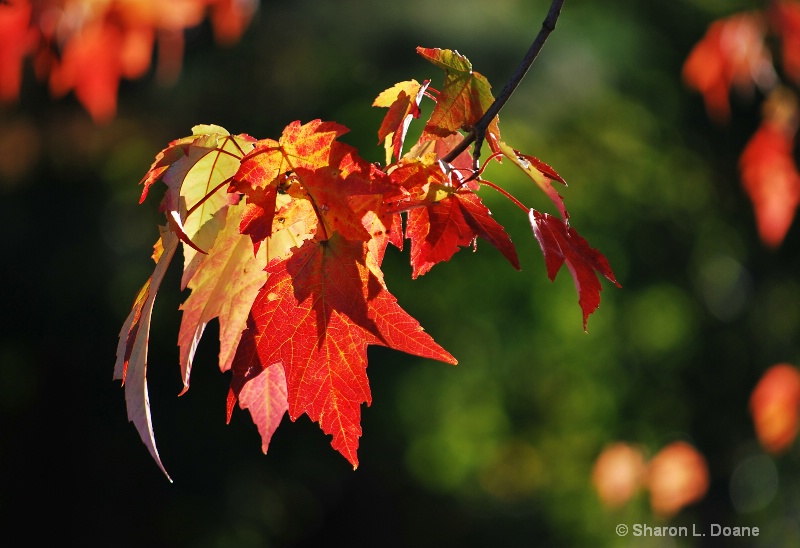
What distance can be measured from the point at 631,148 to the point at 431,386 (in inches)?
66.5

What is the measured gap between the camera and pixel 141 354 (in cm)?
57

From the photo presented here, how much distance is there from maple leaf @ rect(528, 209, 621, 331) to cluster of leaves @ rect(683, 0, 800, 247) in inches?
86.1

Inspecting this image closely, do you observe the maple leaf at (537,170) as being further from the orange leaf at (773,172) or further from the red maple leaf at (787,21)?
the orange leaf at (773,172)

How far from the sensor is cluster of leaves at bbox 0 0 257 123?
1702 mm

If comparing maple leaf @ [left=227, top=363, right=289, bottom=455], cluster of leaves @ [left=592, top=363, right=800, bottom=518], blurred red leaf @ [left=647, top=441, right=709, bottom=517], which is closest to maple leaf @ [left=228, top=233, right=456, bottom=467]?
maple leaf @ [left=227, top=363, right=289, bottom=455]

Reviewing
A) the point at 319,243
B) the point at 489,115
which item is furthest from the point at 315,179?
the point at 489,115

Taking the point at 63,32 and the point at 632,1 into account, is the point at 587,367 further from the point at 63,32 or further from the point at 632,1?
the point at 63,32

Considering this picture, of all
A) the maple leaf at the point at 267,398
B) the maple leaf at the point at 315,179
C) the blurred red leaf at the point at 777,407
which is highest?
the maple leaf at the point at 315,179

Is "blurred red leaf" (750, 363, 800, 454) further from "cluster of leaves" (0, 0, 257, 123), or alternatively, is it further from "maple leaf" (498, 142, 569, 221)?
"maple leaf" (498, 142, 569, 221)

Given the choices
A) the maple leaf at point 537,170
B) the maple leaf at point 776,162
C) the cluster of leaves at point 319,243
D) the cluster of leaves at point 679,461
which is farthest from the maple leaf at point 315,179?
the cluster of leaves at point 679,461

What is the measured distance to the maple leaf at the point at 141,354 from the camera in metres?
0.55

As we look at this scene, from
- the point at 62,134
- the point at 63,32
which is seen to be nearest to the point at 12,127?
the point at 62,134

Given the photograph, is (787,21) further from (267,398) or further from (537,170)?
(267,398)

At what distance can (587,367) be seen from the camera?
3738 mm
